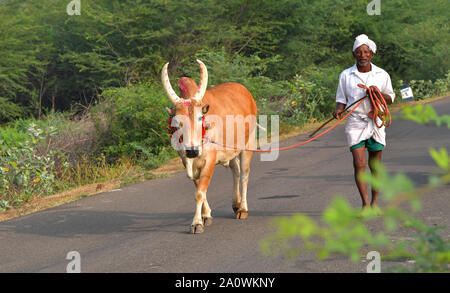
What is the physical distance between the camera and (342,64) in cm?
2883

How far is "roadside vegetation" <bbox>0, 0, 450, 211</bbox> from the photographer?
1543 cm

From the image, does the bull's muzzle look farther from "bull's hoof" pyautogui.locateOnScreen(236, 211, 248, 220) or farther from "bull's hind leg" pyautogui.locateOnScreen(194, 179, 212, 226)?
"bull's hoof" pyautogui.locateOnScreen(236, 211, 248, 220)

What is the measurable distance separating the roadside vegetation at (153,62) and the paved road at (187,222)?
2.15 m

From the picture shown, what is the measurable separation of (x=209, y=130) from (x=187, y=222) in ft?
4.46

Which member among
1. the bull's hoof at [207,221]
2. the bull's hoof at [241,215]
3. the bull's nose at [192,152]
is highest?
the bull's nose at [192,152]

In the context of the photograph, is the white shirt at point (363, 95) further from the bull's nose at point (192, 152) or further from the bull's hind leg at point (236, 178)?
the bull's nose at point (192, 152)

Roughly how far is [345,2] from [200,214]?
22.1m

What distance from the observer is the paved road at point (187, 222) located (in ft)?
20.4

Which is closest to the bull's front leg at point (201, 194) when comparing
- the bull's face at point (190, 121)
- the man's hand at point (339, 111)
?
the bull's face at point (190, 121)

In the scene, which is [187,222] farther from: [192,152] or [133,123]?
[133,123]

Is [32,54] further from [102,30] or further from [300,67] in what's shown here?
[300,67]

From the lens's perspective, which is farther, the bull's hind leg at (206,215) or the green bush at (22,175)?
the green bush at (22,175)

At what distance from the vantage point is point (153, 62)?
929 inches
